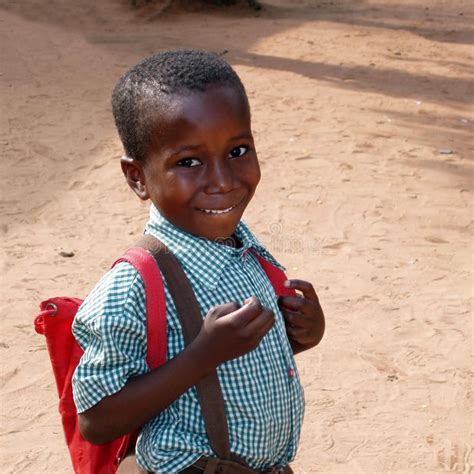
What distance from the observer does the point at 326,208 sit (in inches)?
230

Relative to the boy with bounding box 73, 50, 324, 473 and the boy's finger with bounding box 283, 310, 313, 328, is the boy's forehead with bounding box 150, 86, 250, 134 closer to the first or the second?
the boy with bounding box 73, 50, 324, 473

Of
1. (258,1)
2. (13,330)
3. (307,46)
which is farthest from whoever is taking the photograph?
(258,1)

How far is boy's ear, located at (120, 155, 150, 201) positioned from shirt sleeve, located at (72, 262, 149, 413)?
0.24 meters

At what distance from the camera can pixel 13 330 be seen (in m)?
4.25

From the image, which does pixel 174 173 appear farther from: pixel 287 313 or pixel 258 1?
pixel 258 1

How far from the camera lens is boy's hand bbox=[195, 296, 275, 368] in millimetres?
1770

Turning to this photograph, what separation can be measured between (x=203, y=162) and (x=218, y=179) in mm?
50

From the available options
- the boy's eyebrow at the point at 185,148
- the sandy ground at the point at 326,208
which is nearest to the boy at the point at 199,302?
the boy's eyebrow at the point at 185,148

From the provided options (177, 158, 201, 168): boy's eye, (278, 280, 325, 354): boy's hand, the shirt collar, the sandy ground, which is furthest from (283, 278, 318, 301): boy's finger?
the sandy ground

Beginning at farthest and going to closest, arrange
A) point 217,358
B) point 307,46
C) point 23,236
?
point 307,46, point 23,236, point 217,358

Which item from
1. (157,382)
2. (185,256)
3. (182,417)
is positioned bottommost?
(182,417)

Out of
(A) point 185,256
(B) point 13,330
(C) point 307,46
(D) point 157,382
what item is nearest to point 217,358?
(D) point 157,382

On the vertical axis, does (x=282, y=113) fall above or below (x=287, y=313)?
below

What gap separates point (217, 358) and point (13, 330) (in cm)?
267
